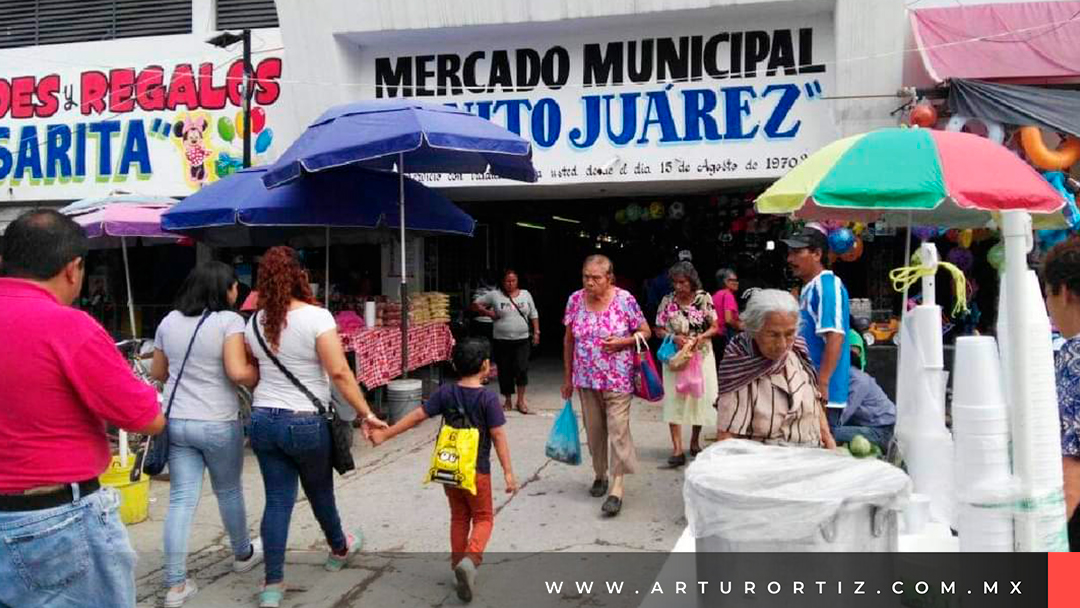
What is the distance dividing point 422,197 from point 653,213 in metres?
4.47

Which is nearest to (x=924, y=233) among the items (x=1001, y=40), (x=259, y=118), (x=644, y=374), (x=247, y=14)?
(x=1001, y=40)

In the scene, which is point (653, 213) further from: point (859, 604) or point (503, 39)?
point (859, 604)

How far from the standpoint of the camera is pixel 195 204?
7.19 meters

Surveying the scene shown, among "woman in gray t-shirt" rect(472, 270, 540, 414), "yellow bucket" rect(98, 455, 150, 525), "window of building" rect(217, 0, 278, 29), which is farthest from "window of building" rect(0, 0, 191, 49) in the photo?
"yellow bucket" rect(98, 455, 150, 525)

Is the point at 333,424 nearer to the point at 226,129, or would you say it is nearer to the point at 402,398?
the point at 402,398

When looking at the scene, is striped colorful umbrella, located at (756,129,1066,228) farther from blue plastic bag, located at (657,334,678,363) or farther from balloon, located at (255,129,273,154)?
balloon, located at (255,129,273,154)

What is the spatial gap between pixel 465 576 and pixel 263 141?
27.6 feet

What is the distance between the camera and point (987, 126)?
7.63 metres

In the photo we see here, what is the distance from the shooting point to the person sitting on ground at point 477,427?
405 cm

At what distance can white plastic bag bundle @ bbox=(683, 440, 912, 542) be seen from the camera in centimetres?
171

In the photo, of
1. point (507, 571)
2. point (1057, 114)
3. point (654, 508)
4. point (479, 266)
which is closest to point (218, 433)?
point (507, 571)

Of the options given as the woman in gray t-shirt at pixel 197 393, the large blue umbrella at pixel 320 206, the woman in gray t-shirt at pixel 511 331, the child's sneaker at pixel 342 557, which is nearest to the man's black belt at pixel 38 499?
the woman in gray t-shirt at pixel 197 393

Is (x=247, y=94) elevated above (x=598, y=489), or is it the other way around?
(x=247, y=94)

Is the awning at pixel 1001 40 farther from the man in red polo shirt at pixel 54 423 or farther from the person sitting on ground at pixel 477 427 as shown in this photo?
the man in red polo shirt at pixel 54 423
